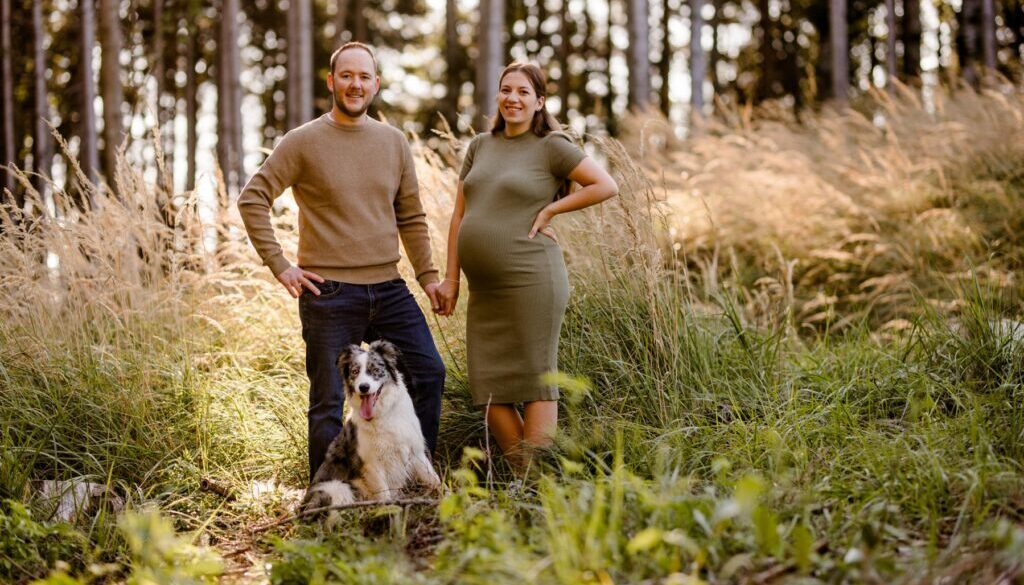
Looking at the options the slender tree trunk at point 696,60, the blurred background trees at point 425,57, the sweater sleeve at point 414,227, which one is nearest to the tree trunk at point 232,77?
the blurred background trees at point 425,57

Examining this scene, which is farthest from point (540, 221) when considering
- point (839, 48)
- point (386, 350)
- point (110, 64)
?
point (839, 48)

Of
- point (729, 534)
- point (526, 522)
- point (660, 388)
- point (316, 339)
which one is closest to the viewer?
point (729, 534)

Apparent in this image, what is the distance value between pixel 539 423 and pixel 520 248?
2.55ft

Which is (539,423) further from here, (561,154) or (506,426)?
(561,154)

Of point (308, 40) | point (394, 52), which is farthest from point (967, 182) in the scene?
point (394, 52)

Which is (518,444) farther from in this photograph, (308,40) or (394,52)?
(394,52)

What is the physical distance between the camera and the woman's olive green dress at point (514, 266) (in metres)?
3.63

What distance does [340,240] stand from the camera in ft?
11.8

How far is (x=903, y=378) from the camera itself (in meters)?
3.95

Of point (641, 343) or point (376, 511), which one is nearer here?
point (376, 511)

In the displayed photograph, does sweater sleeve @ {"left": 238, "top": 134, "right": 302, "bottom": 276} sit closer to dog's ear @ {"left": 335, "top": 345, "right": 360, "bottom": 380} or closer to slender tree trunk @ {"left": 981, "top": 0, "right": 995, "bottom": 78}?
dog's ear @ {"left": 335, "top": 345, "right": 360, "bottom": 380}

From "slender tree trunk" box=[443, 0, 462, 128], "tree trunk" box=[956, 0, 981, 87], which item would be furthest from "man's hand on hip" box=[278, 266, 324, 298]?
"slender tree trunk" box=[443, 0, 462, 128]

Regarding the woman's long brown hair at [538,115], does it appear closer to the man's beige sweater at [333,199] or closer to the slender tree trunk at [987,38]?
the man's beige sweater at [333,199]

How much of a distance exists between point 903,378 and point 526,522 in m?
2.00
